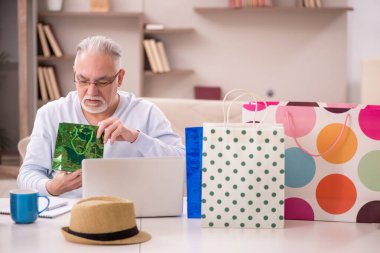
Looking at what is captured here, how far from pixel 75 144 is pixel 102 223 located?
1.50 ft

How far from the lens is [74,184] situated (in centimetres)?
236

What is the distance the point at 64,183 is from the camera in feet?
7.74

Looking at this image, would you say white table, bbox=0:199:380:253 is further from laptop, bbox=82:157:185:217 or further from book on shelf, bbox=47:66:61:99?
book on shelf, bbox=47:66:61:99

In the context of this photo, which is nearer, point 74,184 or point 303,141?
point 303,141

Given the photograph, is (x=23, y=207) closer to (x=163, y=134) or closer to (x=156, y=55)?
(x=163, y=134)

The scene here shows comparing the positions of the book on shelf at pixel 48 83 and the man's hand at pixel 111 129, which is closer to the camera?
the man's hand at pixel 111 129

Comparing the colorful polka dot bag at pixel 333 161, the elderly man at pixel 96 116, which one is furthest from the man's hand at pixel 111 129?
the colorful polka dot bag at pixel 333 161

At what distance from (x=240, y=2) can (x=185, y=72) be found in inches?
31.5

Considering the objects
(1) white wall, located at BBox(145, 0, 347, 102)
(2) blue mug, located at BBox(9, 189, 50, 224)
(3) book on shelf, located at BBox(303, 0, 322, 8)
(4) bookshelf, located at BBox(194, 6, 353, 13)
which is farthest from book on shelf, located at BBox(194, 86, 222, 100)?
(2) blue mug, located at BBox(9, 189, 50, 224)

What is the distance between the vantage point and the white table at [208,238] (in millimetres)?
1740

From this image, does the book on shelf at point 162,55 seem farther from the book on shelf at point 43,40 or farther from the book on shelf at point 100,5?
the book on shelf at point 43,40

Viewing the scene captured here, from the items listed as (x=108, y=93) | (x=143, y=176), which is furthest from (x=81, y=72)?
(x=143, y=176)

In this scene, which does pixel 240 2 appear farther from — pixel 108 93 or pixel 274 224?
pixel 274 224

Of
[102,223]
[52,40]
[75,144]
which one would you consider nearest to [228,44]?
[52,40]
